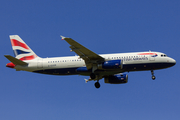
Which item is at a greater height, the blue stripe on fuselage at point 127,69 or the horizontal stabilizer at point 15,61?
the horizontal stabilizer at point 15,61

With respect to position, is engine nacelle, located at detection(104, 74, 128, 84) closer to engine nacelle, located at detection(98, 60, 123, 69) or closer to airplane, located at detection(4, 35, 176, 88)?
airplane, located at detection(4, 35, 176, 88)

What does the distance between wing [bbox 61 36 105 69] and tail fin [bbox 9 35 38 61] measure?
1009 centimetres

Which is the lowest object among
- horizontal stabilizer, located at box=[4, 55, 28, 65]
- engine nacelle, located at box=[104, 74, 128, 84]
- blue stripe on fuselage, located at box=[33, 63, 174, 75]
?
engine nacelle, located at box=[104, 74, 128, 84]

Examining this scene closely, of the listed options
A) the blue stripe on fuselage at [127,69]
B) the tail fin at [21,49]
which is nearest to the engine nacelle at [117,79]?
the blue stripe on fuselage at [127,69]

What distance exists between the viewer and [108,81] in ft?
170

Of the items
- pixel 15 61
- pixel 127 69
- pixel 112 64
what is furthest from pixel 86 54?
pixel 15 61

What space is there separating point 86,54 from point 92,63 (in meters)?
2.32

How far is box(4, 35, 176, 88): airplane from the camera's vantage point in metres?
44.8

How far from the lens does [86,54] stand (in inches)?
1747

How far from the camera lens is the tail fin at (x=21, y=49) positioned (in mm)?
50138

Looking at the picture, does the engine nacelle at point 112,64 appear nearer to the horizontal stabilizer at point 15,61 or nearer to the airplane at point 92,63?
the airplane at point 92,63

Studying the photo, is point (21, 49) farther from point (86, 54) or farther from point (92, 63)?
point (92, 63)

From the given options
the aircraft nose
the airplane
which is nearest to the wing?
the airplane

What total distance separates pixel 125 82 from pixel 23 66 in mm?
18002
